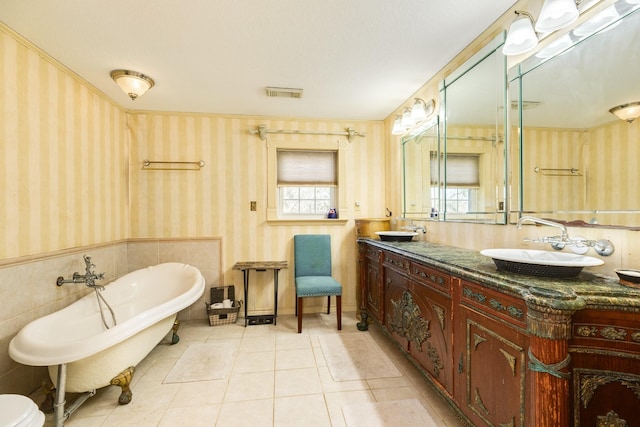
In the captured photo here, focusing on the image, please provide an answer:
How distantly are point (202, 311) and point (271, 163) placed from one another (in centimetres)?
205

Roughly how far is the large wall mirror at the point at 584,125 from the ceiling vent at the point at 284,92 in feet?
6.22

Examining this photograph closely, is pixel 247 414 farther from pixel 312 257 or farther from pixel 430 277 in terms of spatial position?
pixel 312 257

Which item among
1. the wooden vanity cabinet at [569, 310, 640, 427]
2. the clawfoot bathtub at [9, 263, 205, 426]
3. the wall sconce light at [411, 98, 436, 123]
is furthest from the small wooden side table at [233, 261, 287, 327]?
the wooden vanity cabinet at [569, 310, 640, 427]

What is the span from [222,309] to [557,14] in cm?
367

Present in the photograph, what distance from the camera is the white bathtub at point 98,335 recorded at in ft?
5.19

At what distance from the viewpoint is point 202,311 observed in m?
3.51

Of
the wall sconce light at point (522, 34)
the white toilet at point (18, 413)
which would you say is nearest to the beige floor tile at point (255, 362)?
the white toilet at point (18, 413)

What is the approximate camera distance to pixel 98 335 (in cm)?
168

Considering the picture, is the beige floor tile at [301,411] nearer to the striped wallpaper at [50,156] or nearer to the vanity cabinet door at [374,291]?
the vanity cabinet door at [374,291]

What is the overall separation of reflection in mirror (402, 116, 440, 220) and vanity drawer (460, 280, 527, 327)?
1.28 metres

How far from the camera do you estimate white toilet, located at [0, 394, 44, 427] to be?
3.80 ft

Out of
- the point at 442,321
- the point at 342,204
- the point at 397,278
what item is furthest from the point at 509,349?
the point at 342,204

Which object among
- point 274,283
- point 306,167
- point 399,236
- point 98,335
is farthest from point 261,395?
point 306,167

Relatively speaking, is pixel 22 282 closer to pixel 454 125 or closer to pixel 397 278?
pixel 397 278
